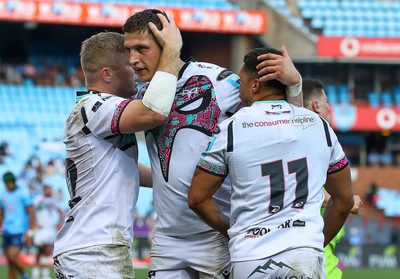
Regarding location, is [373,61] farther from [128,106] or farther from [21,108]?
[128,106]

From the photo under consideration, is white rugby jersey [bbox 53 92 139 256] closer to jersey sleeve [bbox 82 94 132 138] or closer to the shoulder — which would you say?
jersey sleeve [bbox 82 94 132 138]

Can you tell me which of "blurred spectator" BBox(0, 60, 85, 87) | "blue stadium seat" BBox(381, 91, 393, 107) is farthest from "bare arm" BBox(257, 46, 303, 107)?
"blue stadium seat" BBox(381, 91, 393, 107)

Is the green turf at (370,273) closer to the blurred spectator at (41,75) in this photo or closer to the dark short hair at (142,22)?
the blurred spectator at (41,75)

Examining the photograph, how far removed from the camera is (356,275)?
21172 mm

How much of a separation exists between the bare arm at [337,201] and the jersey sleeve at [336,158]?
0.03m

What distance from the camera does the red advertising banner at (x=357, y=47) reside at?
31.7 metres

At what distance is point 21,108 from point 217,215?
25348mm

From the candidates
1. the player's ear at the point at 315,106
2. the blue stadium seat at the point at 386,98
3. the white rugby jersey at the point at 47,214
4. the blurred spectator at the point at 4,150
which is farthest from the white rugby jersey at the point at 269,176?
the blue stadium seat at the point at 386,98

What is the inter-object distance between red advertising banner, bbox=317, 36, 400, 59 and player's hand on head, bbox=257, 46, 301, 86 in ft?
88.2

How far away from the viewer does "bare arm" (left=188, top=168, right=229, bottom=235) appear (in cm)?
500

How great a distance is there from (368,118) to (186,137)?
91.9 feet

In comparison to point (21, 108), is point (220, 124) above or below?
above

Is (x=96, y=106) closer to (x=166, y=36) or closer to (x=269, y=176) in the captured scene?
(x=166, y=36)

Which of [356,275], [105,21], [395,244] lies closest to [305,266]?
[356,275]
